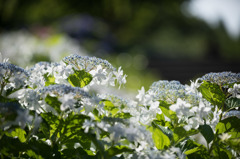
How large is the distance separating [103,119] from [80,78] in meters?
0.19

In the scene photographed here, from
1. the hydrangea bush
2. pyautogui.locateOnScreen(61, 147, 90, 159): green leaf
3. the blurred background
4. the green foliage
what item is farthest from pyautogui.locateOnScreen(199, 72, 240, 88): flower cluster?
the blurred background

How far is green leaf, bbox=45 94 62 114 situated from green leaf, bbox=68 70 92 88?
15 cm

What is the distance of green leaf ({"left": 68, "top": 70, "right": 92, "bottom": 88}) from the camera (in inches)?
29.4

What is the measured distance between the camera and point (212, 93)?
772mm

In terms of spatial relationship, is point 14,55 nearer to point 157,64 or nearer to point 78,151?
point 78,151

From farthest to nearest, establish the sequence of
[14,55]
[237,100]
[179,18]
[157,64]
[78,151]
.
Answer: [179,18], [157,64], [14,55], [237,100], [78,151]

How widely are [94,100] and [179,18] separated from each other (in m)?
12.5

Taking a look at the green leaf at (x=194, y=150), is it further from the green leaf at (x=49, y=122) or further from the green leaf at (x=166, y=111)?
the green leaf at (x=49, y=122)

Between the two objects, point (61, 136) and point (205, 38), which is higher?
point (205, 38)

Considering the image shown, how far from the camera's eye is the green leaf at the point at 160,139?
2.12 feet

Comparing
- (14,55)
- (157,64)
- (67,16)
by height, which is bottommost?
(14,55)

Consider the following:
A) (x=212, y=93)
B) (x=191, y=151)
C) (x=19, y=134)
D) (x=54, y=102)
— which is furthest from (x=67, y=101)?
(x=212, y=93)

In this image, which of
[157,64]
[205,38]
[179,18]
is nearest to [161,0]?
[179,18]

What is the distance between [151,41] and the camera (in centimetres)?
1330
